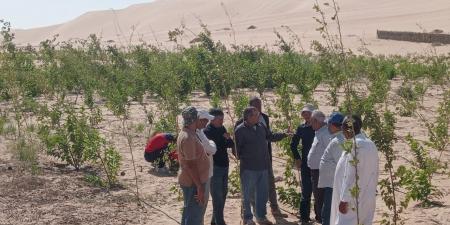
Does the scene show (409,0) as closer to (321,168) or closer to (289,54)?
(289,54)

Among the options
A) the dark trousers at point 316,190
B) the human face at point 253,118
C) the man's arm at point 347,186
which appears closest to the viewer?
the man's arm at point 347,186

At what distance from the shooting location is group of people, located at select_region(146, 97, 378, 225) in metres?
4.86

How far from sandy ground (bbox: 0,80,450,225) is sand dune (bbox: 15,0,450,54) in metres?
11.4

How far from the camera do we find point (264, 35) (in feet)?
151

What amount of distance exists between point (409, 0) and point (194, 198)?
2355 inches

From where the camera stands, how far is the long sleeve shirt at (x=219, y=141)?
650 centimetres

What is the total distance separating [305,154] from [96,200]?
8.44ft

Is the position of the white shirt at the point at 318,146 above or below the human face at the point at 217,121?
below

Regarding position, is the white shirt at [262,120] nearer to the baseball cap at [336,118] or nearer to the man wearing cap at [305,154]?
the man wearing cap at [305,154]

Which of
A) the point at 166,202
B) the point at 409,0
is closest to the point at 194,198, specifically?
the point at 166,202

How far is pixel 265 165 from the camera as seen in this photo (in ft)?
21.8

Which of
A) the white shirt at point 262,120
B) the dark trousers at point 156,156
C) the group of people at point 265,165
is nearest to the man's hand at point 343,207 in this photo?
the group of people at point 265,165

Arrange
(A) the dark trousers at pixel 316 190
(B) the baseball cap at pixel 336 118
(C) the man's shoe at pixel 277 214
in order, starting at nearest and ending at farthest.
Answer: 1. (B) the baseball cap at pixel 336 118
2. (A) the dark trousers at pixel 316 190
3. (C) the man's shoe at pixel 277 214

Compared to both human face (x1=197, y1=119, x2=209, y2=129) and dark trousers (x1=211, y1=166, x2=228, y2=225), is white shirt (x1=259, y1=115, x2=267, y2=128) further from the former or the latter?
human face (x1=197, y1=119, x2=209, y2=129)
